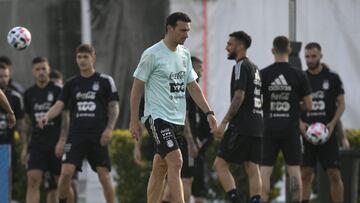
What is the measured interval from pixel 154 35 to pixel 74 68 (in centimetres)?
152

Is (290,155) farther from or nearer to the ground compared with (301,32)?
nearer to the ground

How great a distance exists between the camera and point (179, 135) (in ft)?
39.6

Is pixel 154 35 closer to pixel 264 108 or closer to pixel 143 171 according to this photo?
pixel 143 171

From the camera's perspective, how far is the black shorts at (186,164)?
48.3ft

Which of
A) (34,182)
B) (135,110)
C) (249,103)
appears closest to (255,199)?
(249,103)

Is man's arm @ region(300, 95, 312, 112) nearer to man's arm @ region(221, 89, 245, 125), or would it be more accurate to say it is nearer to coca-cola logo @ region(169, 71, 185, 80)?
man's arm @ region(221, 89, 245, 125)

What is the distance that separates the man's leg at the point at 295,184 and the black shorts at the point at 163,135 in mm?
2852

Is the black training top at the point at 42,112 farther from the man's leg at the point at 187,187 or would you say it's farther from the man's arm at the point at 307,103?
the man's arm at the point at 307,103

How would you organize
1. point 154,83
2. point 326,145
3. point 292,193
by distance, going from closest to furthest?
point 154,83 → point 292,193 → point 326,145

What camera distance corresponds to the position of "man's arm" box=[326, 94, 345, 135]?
1547cm

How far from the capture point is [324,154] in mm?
15531

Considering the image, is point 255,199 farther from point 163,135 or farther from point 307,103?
point 163,135

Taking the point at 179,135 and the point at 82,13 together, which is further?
the point at 82,13

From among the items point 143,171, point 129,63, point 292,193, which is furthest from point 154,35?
point 292,193
